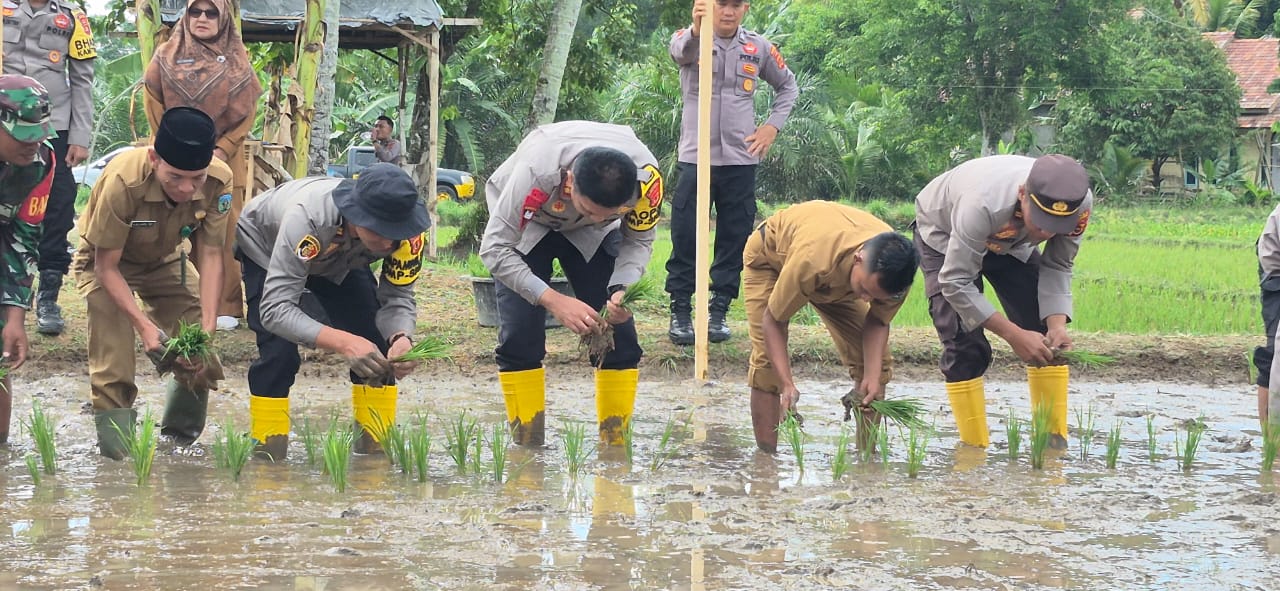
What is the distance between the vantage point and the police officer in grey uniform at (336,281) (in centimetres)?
489

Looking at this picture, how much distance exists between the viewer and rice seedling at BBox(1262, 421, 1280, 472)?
5.36 m

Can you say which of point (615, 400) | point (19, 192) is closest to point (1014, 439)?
point (615, 400)

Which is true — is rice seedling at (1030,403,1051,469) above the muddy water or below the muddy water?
above

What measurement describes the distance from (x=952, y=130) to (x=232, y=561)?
25.5 metres

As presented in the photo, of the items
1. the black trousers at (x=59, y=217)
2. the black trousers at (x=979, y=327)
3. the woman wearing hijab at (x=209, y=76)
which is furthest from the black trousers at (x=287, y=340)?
the black trousers at (x=979, y=327)

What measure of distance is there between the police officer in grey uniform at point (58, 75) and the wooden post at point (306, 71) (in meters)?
1.19

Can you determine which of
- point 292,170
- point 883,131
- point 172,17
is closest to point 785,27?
point 883,131

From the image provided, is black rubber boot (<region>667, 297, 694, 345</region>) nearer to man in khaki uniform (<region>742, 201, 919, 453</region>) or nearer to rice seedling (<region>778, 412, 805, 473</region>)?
man in khaki uniform (<region>742, 201, 919, 453</region>)

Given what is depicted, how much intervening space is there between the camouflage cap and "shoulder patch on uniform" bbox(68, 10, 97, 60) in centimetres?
271

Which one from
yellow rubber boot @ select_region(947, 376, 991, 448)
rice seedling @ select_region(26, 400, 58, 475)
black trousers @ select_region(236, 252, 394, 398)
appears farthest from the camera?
yellow rubber boot @ select_region(947, 376, 991, 448)

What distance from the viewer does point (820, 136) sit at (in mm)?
27969

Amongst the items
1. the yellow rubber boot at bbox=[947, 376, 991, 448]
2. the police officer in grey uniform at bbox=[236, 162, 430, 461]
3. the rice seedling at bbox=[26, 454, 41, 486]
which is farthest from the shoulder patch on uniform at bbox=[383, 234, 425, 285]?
the yellow rubber boot at bbox=[947, 376, 991, 448]

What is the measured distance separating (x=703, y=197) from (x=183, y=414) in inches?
102

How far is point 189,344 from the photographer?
5117 millimetres
